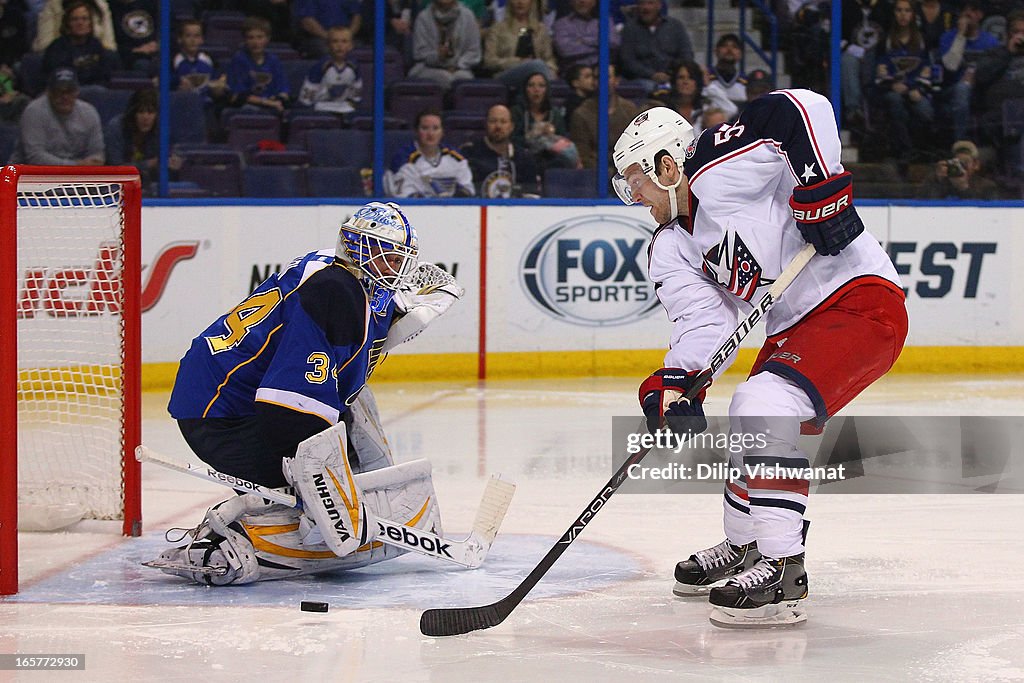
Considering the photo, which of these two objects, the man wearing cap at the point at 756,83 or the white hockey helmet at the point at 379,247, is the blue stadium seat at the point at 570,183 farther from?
the white hockey helmet at the point at 379,247

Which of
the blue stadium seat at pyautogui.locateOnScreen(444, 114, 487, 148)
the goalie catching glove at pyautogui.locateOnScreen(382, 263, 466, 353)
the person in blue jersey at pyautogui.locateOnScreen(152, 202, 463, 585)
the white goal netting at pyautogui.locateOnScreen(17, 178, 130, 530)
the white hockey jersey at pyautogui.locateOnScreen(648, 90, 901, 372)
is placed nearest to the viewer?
the white hockey jersey at pyautogui.locateOnScreen(648, 90, 901, 372)

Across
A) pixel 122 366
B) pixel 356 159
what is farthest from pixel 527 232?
pixel 122 366

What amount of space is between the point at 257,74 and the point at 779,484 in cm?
492

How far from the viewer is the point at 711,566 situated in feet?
11.6

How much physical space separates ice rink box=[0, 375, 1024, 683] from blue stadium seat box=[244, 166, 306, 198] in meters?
2.34

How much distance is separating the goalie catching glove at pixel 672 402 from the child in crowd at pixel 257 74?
454 cm

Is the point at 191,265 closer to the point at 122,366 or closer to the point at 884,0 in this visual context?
the point at 122,366

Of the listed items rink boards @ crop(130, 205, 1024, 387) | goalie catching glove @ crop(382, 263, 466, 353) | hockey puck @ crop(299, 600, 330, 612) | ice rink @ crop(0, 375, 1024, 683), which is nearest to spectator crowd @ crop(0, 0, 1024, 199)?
rink boards @ crop(130, 205, 1024, 387)

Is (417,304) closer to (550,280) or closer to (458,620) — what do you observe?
(458,620)

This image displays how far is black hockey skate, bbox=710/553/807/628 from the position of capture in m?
3.22

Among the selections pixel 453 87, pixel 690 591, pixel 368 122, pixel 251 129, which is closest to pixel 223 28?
pixel 251 129

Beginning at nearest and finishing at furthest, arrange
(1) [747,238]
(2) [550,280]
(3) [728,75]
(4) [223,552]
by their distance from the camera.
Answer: (1) [747,238], (4) [223,552], (2) [550,280], (3) [728,75]

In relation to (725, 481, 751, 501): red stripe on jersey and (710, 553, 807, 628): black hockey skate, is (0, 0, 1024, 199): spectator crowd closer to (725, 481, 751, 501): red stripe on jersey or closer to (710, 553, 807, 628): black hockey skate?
(725, 481, 751, 501): red stripe on jersey

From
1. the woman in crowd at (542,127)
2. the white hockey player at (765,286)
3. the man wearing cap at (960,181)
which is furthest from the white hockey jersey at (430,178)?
the white hockey player at (765,286)
